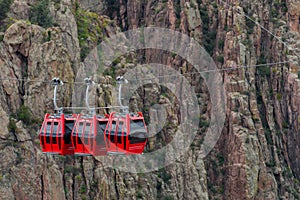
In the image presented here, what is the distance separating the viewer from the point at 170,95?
341 ft

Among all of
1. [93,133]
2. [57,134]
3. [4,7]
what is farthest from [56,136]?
[4,7]

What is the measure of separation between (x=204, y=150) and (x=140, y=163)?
1466 centimetres

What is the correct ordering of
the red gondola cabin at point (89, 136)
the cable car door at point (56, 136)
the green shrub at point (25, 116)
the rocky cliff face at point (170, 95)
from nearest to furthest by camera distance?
the red gondola cabin at point (89, 136) < the cable car door at point (56, 136) < the green shrub at point (25, 116) < the rocky cliff face at point (170, 95)

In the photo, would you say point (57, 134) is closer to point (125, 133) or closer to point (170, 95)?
point (125, 133)

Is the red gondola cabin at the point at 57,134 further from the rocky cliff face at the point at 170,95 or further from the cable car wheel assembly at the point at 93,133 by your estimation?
the rocky cliff face at the point at 170,95

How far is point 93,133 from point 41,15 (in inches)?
1199

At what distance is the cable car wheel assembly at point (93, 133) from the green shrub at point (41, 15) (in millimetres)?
27301

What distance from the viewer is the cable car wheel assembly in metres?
56.5

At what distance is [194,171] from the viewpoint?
9938 centimetres

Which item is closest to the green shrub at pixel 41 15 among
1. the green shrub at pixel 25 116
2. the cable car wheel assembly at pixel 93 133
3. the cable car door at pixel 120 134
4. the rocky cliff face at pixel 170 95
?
the rocky cliff face at pixel 170 95

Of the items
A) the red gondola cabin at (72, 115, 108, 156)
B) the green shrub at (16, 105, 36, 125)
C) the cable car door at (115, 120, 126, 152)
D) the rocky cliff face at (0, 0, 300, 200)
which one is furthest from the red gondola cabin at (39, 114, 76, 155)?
the green shrub at (16, 105, 36, 125)

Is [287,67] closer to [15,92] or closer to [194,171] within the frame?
[194,171]

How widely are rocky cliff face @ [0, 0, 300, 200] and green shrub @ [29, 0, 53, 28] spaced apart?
2.00 feet

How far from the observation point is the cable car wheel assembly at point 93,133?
5653cm
